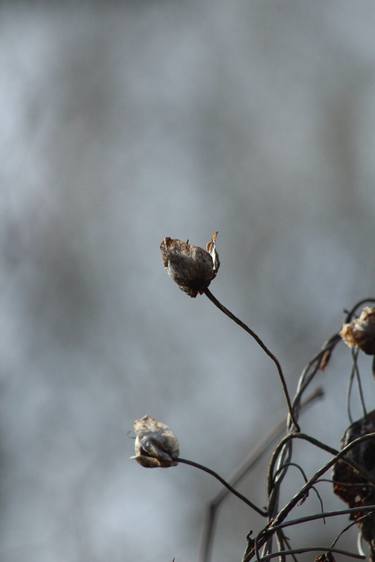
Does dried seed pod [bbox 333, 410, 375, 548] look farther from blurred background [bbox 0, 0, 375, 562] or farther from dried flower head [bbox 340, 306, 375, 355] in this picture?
blurred background [bbox 0, 0, 375, 562]

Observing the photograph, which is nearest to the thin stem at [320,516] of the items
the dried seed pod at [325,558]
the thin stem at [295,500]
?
the thin stem at [295,500]

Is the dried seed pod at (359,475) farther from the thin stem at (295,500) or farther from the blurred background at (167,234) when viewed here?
the blurred background at (167,234)

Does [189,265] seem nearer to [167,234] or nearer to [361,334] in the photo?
[361,334]

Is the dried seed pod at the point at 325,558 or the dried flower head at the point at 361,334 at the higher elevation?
the dried flower head at the point at 361,334

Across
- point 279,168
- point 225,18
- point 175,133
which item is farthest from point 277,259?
point 225,18

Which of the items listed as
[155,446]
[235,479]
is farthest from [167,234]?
[155,446]

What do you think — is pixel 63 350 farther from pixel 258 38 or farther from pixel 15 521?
pixel 258 38
